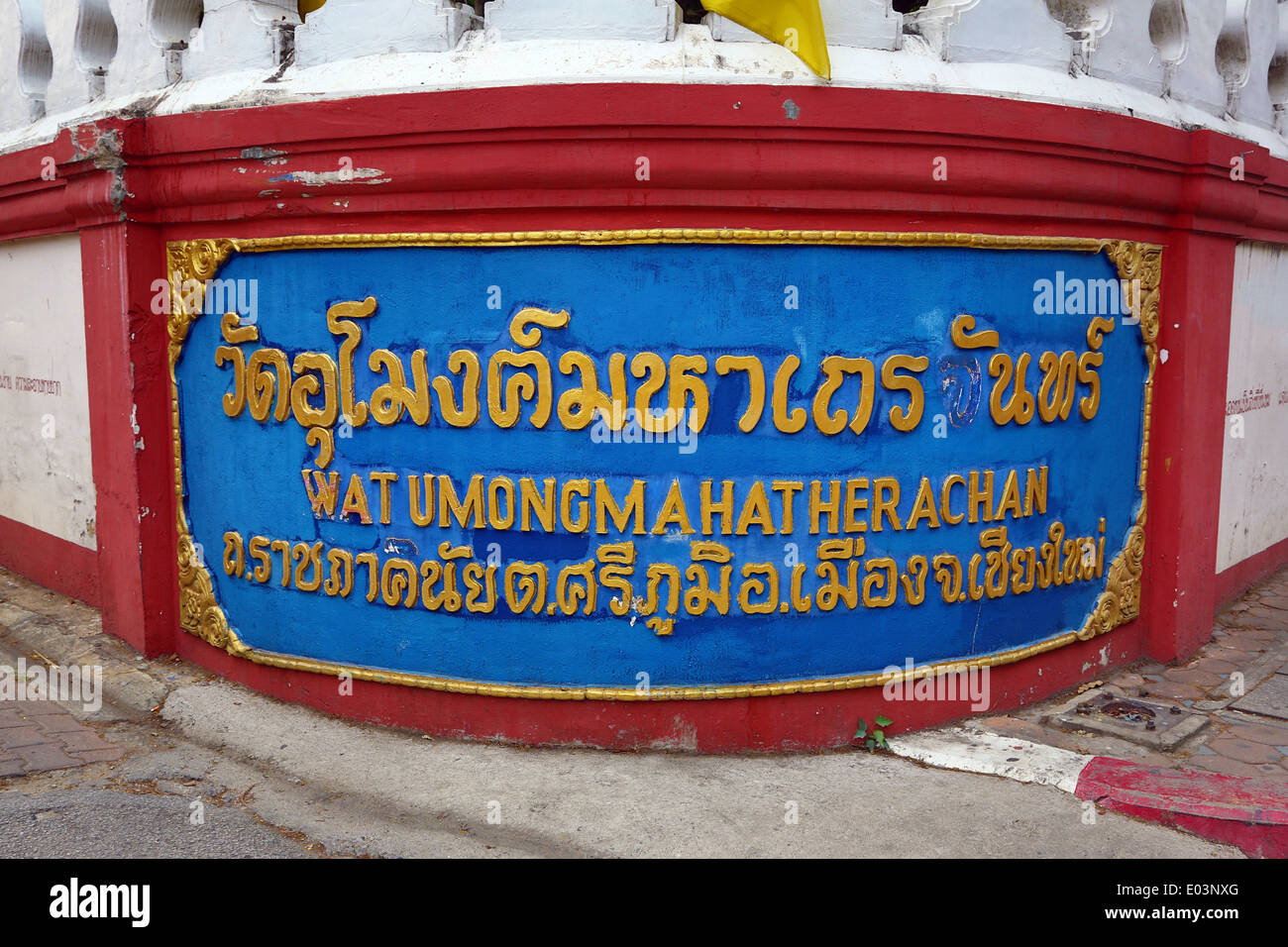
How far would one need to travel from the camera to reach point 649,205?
15.1 ft

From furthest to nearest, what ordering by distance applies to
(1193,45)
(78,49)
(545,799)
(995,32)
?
(78,49), (1193,45), (995,32), (545,799)

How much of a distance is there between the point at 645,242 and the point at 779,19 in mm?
1157

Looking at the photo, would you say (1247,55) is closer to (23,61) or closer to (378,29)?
(378,29)

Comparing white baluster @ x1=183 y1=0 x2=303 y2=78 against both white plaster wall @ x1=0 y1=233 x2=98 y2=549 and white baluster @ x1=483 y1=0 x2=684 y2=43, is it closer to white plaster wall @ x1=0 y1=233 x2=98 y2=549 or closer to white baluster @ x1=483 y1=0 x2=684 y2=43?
white baluster @ x1=483 y1=0 x2=684 y2=43

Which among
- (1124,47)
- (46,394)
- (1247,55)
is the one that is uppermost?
(1247,55)

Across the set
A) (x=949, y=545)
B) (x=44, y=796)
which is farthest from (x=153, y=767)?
(x=949, y=545)

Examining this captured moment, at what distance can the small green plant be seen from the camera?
16.3ft

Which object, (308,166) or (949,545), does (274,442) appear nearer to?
(308,166)

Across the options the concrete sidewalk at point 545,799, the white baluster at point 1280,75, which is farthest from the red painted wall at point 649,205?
the white baluster at point 1280,75

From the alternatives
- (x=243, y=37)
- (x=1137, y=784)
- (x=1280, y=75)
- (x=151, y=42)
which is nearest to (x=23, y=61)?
(x=151, y=42)

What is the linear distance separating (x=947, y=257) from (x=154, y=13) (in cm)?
449

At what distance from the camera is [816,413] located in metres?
4.77

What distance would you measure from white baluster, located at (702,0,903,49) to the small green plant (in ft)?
10.4

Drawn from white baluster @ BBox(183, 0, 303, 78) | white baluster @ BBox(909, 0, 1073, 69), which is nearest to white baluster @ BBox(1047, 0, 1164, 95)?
white baluster @ BBox(909, 0, 1073, 69)
